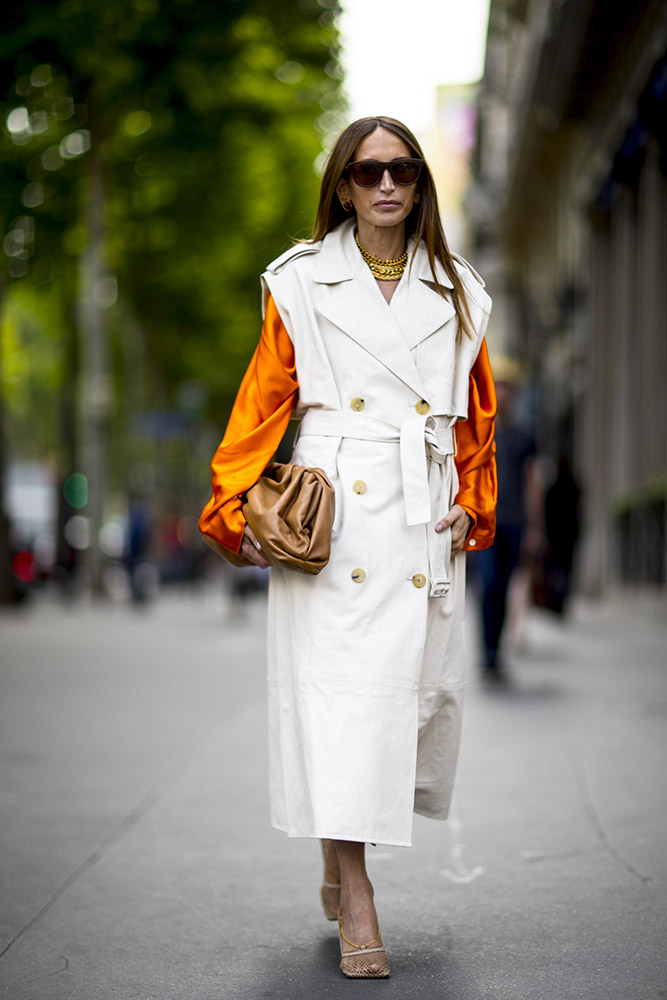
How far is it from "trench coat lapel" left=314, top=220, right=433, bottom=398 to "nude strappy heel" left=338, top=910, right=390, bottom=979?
1.41 m

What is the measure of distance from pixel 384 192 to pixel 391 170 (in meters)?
0.06

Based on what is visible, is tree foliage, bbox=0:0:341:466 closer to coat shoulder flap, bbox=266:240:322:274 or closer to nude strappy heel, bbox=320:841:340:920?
coat shoulder flap, bbox=266:240:322:274

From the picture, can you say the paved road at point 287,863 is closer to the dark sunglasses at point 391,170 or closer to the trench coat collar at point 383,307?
the trench coat collar at point 383,307

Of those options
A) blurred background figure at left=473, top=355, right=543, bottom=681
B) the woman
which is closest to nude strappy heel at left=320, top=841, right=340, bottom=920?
the woman

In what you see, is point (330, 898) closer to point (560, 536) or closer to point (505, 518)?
point (505, 518)

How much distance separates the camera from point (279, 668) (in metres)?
4.22

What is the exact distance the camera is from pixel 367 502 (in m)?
4.15

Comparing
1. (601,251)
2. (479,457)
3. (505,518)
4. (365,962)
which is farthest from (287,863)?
(601,251)

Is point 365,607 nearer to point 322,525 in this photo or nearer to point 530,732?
point 322,525

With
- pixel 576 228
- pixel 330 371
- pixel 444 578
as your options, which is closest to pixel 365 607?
pixel 444 578

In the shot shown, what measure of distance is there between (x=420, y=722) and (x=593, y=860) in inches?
58.2

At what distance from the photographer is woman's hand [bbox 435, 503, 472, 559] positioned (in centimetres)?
425

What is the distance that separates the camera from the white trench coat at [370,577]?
159 inches

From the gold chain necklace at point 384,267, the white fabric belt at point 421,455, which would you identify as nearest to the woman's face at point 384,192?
the gold chain necklace at point 384,267
